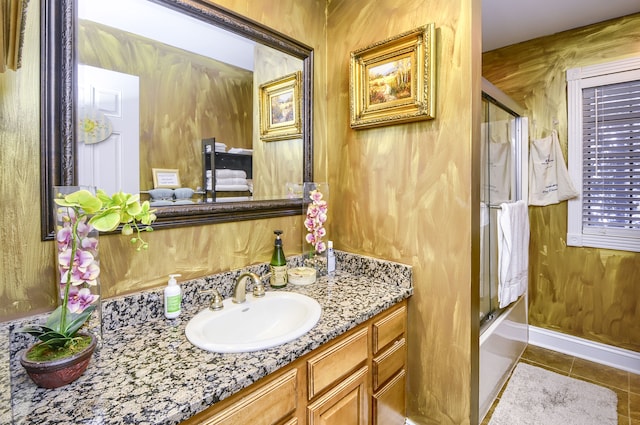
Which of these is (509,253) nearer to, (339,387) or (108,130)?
(339,387)

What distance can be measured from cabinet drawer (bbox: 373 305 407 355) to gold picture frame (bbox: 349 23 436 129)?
36.7 inches

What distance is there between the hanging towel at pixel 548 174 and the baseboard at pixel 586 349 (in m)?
1.08

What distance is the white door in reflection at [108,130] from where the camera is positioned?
3.38 feet

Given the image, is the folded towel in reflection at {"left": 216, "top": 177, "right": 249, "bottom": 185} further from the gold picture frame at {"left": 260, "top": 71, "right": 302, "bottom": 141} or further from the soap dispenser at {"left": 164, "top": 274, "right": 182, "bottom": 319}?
the soap dispenser at {"left": 164, "top": 274, "right": 182, "bottom": 319}

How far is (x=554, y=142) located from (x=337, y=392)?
2568mm

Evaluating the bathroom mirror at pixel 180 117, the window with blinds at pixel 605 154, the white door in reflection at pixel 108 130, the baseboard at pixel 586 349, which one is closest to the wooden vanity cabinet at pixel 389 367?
the bathroom mirror at pixel 180 117

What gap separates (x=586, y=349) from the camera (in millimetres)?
2443

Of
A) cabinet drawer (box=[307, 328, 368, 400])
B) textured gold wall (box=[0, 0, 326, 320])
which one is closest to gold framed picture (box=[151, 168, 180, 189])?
textured gold wall (box=[0, 0, 326, 320])

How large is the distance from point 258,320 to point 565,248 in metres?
2.57

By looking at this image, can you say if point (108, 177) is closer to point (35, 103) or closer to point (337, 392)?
point (35, 103)

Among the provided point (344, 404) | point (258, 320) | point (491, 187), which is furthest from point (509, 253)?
point (258, 320)

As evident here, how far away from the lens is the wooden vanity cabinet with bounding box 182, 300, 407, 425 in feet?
2.89

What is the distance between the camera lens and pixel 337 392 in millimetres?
1173

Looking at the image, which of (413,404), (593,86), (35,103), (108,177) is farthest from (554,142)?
(35,103)
